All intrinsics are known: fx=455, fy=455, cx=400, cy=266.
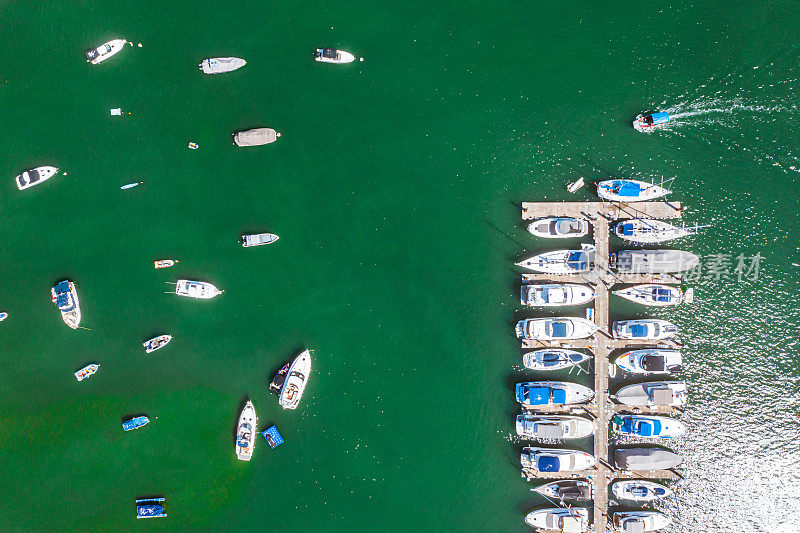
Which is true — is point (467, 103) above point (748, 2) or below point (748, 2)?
below

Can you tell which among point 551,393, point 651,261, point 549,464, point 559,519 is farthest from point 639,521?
point 651,261

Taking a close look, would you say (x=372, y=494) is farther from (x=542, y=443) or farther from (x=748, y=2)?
(x=748, y=2)

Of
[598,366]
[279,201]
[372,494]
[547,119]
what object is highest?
[547,119]

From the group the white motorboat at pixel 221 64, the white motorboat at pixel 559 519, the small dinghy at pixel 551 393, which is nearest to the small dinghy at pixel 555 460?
the white motorboat at pixel 559 519

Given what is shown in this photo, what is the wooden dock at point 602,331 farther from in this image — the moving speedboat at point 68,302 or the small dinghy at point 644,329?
the moving speedboat at point 68,302

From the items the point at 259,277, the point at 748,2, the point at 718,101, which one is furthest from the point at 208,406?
the point at 748,2

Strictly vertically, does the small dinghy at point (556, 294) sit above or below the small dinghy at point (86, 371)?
above

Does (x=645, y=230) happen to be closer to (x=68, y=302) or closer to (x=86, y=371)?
(x=86, y=371)
